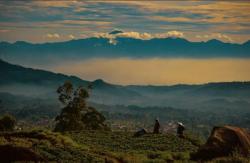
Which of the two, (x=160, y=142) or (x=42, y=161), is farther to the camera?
(x=160, y=142)

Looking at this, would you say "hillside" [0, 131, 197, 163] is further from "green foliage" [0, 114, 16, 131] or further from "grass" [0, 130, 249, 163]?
"green foliage" [0, 114, 16, 131]

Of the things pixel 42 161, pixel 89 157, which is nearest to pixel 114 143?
pixel 89 157

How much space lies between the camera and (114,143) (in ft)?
165

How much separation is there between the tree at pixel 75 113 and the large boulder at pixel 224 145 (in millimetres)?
50569

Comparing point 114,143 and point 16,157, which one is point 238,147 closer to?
point 114,143

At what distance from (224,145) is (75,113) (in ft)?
184

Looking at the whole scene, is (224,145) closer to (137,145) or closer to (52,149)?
(137,145)

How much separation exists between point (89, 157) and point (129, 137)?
18.1m

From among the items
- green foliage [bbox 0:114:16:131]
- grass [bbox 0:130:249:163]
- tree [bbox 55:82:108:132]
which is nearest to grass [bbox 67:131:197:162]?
grass [bbox 0:130:249:163]

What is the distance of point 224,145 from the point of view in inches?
1594

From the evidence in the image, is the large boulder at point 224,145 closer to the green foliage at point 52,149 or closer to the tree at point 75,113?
the green foliage at point 52,149

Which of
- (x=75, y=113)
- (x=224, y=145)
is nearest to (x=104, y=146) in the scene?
(x=224, y=145)

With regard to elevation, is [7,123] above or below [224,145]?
below

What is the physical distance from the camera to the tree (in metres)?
91.4
